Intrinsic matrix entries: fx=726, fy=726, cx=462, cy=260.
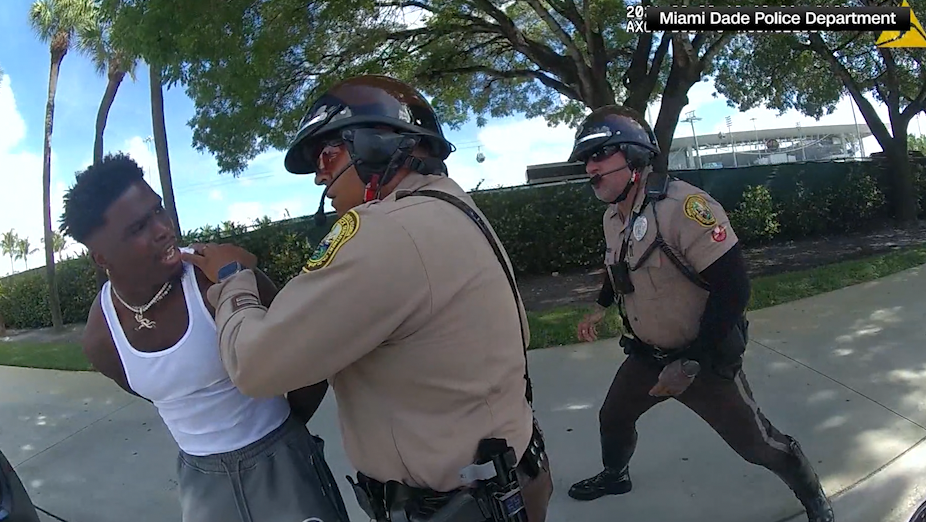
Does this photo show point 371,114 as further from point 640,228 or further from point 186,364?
point 640,228

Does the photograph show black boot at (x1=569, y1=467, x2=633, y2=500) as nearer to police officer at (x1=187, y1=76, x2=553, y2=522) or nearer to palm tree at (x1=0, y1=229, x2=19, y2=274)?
police officer at (x1=187, y1=76, x2=553, y2=522)

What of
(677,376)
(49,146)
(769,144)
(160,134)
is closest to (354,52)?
(160,134)

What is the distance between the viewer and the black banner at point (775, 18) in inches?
269

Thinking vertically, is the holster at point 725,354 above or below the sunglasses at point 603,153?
below

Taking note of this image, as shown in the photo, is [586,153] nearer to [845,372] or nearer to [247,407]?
[247,407]

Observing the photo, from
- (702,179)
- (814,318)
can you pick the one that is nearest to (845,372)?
(814,318)

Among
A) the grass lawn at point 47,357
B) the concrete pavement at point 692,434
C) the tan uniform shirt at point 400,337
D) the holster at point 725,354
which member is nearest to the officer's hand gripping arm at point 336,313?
the tan uniform shirt at point 400,337

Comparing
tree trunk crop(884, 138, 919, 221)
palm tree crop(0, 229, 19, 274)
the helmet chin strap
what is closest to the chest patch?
the helmet chin strap

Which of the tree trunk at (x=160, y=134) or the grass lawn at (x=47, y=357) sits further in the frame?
the tree trunk at (x=160, y=134)

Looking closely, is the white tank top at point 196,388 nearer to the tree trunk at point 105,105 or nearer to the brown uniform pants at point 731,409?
the brown uniform pants at point 731,409

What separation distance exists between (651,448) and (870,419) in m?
1.27

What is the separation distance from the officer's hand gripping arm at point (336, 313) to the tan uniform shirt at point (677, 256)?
5.04 feet

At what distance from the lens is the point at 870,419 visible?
405cm

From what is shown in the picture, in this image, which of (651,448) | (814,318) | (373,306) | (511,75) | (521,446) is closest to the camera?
(373,306)
